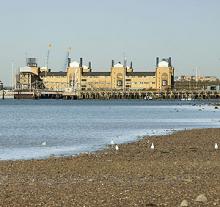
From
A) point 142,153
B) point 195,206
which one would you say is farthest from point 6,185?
point 142,153

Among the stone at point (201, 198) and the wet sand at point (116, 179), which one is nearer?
the stone at point (201, 198)

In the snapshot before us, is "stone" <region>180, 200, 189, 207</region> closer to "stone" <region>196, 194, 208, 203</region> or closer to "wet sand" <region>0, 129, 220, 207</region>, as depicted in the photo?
"wet sand" <region>0, 129, 220, 207</region>

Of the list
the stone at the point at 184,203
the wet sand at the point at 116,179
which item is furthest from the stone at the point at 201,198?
the stone at the point at 184,203

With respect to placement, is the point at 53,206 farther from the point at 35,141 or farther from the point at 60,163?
the point at 35,141

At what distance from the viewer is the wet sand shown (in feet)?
53.3

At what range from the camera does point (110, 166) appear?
24.5m

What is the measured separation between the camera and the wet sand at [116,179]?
16.2 meters

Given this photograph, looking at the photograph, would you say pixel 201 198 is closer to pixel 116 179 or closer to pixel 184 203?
pixel 184 203

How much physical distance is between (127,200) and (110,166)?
835cm

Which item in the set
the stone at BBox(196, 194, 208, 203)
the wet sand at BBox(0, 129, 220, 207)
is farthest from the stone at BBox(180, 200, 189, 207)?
the stone at BBox(196, 194, 208, 203)

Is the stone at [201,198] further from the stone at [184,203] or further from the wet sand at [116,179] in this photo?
the stone at [184,203]

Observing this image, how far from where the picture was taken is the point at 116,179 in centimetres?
2052

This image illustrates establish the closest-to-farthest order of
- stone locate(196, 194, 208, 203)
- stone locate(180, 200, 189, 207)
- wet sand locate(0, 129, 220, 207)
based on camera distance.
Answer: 1. stone locate(180, 200, 189, 207)
2. stone locate(196, 194, 208, 203)
3. wet sand locate(0, 129, 220, 207)

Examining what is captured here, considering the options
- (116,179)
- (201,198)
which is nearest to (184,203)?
(201,198)
